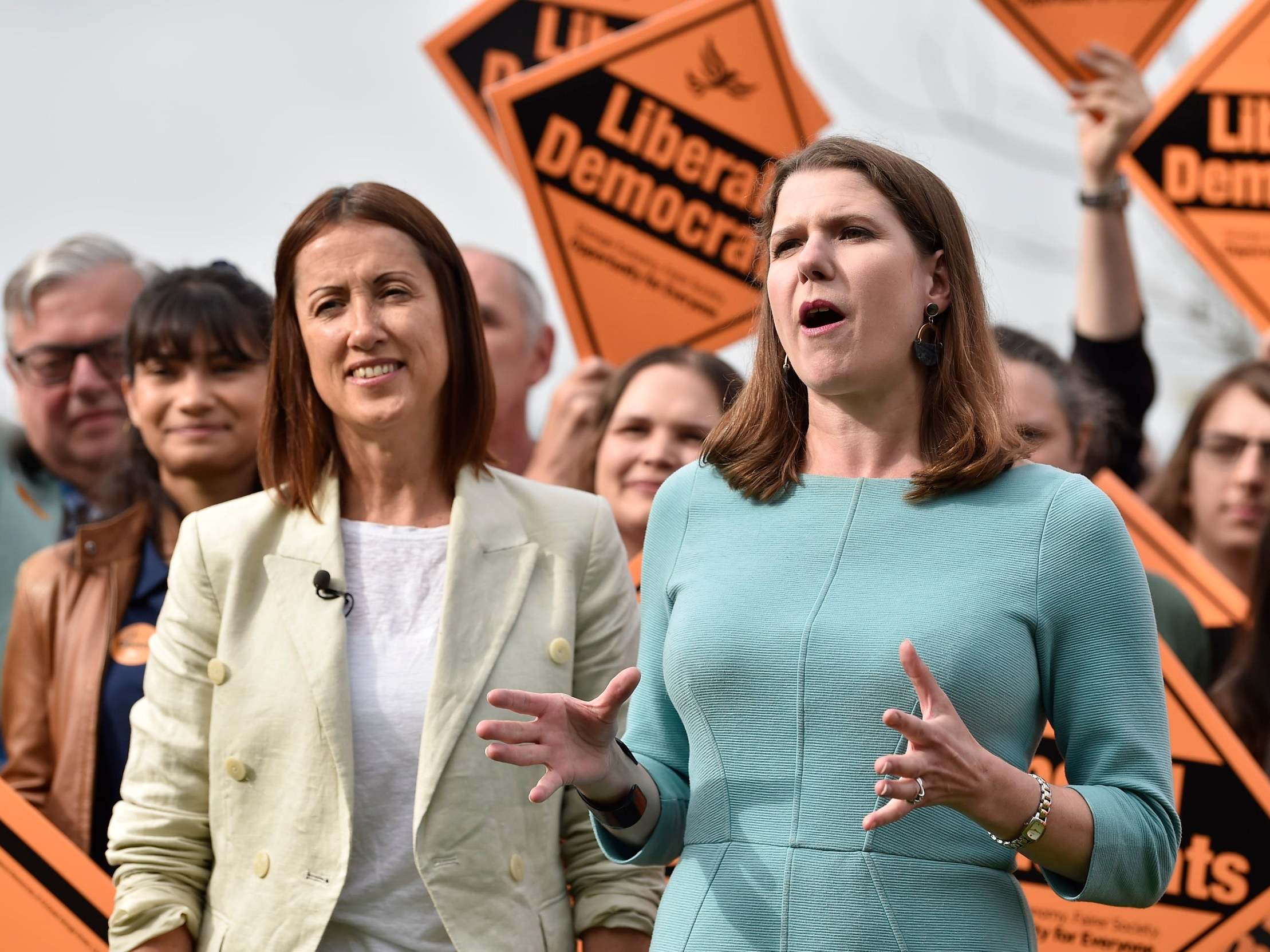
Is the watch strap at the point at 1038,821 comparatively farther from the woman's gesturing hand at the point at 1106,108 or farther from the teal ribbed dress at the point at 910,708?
the woman's gesturing hand at the point at 1106,108

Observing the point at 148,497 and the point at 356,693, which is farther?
the point at 148,497

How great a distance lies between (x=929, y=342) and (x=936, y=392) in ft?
0.19

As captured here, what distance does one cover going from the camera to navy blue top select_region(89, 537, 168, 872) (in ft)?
9.06

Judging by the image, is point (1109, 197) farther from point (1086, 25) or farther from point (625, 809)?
point (625, 809)

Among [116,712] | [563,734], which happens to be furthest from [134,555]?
[563,734]

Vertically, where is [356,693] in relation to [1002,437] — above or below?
below

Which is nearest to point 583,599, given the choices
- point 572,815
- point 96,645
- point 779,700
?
point 572,815

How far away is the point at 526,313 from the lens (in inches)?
161

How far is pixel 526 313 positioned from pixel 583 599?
2.01 m

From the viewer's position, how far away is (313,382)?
7.35 feet

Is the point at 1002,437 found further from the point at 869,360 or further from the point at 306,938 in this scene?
the point at 306,938

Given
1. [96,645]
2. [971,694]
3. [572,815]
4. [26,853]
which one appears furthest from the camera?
[96,645]

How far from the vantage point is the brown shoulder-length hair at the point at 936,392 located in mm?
1715

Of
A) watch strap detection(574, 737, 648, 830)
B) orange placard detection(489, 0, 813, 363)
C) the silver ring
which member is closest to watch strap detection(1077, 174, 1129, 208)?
orange placard detection(489, 0, 813, 363)
